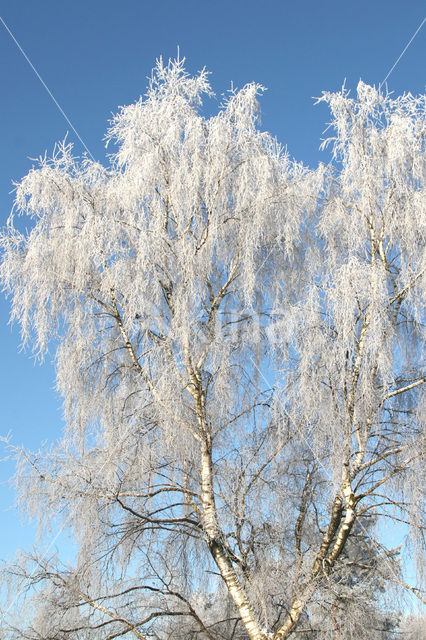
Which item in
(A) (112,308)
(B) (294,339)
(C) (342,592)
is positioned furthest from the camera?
(A) (112,308)

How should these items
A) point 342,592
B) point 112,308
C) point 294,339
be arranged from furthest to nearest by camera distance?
point 112,308 < point 294,339 < point 342,592

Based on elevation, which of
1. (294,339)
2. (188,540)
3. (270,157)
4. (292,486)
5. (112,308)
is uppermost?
(270,157)

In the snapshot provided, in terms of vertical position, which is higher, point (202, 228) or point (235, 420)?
point (202, 228)

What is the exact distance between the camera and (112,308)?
6.57 m

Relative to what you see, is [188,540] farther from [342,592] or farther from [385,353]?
[385,353]

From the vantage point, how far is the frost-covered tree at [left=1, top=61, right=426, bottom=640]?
224 inches

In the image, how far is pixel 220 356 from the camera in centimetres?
595

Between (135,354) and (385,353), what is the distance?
2.63 meters

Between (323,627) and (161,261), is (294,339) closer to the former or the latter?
(161,261)

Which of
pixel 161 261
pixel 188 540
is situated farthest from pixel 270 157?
pixel 188 540

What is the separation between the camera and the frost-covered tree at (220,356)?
5.68 metres

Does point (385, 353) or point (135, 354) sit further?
point (135, 354)

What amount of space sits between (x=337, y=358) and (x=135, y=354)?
2.17 metres

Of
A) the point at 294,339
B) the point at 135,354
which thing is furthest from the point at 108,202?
the point at 294,339
